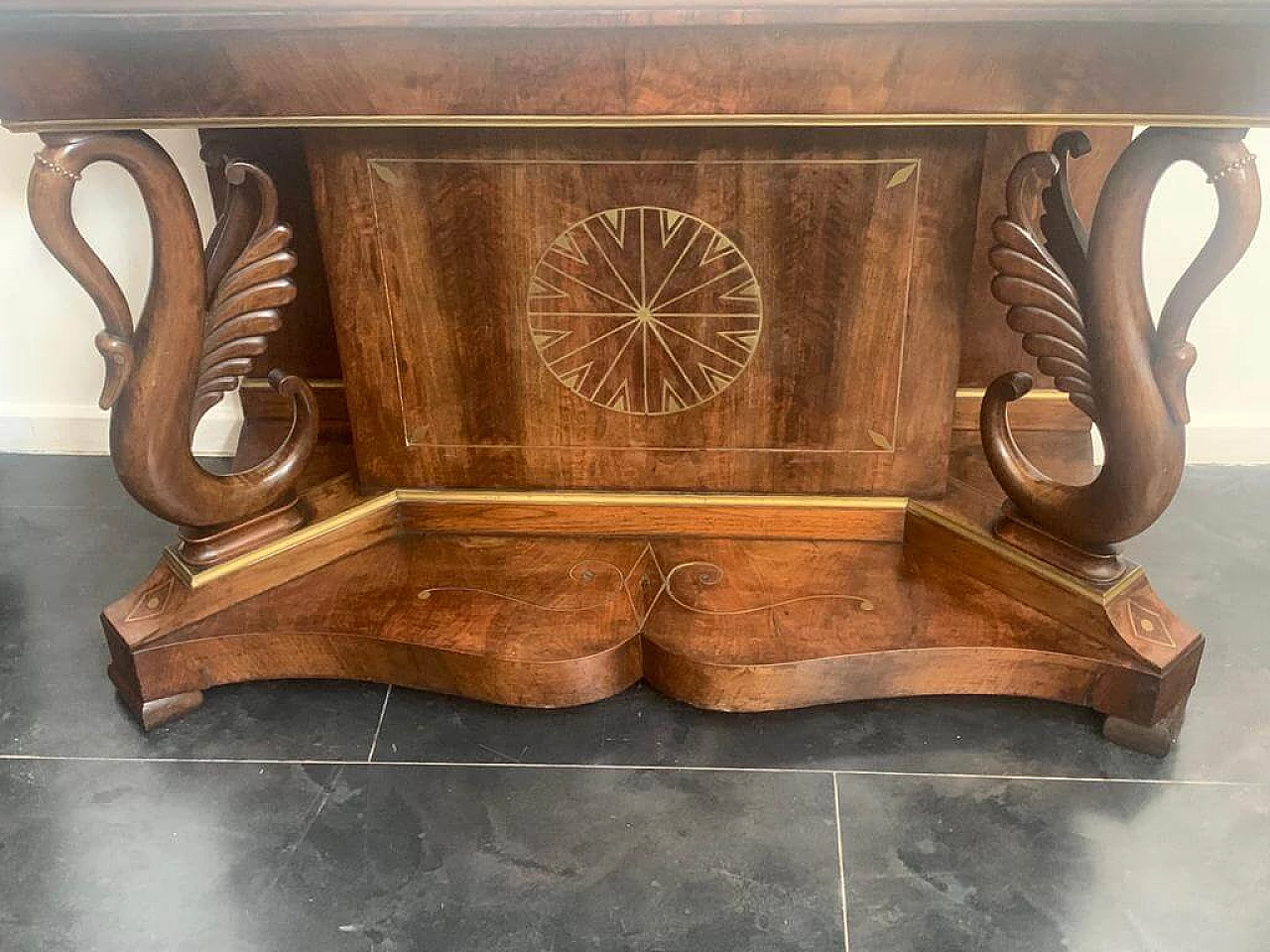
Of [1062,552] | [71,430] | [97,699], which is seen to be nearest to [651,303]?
[1062,552]

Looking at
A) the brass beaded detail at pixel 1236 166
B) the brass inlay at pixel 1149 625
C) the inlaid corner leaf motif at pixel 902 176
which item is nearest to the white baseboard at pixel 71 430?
the inlaid corner leaf motif at pixel 902 176

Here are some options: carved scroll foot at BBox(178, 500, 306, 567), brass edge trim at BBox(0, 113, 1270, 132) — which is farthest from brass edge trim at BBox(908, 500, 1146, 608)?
carved scroll foot at BBox(178, 500, 306, 567)

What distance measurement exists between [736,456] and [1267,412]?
1.02 meters

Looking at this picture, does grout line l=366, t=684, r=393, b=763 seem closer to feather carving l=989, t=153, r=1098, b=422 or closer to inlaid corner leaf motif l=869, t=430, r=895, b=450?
inlaid corner leaf motif l=869, t=430, r=895, b=450

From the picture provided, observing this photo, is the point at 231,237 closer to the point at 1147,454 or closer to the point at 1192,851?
the point at 1147,454

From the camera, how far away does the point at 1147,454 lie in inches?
56.9

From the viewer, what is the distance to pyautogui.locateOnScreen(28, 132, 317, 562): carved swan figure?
4.59ft

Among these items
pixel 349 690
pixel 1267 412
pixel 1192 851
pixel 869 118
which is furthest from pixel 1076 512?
pixel 349 690

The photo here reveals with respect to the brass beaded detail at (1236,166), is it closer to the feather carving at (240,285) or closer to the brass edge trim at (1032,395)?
the brass edge trim at (1032,395)

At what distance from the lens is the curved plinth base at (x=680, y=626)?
5.15 ft

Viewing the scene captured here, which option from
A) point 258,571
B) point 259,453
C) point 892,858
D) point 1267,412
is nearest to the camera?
point 892,858

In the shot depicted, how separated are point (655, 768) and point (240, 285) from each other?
0.79 metres

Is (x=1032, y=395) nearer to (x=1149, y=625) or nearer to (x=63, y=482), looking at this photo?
(x=1149, y=625)

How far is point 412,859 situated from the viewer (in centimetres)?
145
